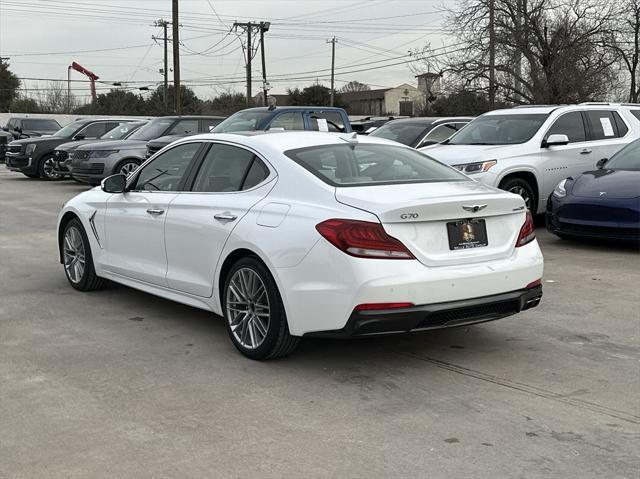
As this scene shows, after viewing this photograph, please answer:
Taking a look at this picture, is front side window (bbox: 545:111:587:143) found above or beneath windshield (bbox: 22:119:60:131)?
beneath

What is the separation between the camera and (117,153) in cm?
1675

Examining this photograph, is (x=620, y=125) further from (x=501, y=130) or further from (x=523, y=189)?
(x=523, y=189)

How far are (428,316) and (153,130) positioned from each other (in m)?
14.3

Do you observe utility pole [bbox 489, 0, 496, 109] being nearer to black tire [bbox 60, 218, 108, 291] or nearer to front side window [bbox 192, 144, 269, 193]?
black tire [bbox 60, 218, 108, 291]

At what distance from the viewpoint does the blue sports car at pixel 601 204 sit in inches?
341

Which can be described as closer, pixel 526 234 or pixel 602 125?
pixel 526 234

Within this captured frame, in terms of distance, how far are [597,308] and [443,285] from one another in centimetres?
247

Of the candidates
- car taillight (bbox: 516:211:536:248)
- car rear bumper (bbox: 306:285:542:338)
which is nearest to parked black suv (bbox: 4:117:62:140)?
car taillight (bbox: 516:211:536:248)

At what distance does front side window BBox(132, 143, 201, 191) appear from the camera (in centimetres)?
599

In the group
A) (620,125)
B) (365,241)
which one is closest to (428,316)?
(365,241)

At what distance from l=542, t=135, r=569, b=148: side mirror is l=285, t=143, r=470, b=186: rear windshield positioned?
18.7 feet

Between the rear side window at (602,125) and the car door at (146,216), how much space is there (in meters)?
7.85

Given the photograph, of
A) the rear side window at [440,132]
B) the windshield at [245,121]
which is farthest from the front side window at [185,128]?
the rear side window at [440,132]

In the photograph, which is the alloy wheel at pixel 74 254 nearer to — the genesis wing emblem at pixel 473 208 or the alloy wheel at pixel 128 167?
the genesis wing emblem at pixel 473 208
